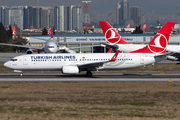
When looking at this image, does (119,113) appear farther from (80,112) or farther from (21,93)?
(21,93)

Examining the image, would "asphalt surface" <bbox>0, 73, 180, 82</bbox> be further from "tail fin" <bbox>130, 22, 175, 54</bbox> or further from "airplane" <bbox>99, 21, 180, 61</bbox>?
"airplane" <bbox>99, 21, 180, 61</bbox>

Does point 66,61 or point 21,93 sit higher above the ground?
point 66,61

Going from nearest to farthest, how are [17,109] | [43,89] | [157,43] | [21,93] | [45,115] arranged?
[45,115] < [17,109] < [21,93] < [43,89] < [157,43]

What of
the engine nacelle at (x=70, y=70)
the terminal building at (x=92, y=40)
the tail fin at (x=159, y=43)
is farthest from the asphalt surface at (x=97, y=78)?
the terminal building at (x=92, y=40)

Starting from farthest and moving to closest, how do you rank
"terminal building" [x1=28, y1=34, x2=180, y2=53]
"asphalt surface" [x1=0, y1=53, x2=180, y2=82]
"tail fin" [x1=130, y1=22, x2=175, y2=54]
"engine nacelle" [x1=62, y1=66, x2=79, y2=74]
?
"terminal building" [x1=28, y1=34, x2=180, y2=53] → "tail fin" [x1=130, y1=22, x2=175, y2=54] → "engine nacelle" [x1=62, y1=66, x2=79, y2=74] → "asphalt surface" [x1=0, y1=53, x2=180, y2=82]

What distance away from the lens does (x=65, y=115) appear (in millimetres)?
18719

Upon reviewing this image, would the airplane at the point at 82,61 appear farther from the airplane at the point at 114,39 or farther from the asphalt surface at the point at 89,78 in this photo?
the airplane at the point at 114,39

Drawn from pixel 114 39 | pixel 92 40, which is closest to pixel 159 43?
pixel 114 39

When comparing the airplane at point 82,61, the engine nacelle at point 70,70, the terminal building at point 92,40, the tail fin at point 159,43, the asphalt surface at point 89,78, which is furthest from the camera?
the terminal building at point 92,40

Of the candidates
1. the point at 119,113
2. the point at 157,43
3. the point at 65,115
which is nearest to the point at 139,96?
the point at 119,113

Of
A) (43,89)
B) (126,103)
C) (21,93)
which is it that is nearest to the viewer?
(126,103)

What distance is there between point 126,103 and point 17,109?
8.70 metres

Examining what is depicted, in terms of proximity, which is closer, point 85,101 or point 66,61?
point 85,101

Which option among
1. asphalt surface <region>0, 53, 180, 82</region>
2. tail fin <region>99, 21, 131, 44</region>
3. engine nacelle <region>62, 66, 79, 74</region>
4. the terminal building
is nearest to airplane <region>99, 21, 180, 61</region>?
tail fin <region>99, 21, 131, 44</region>
